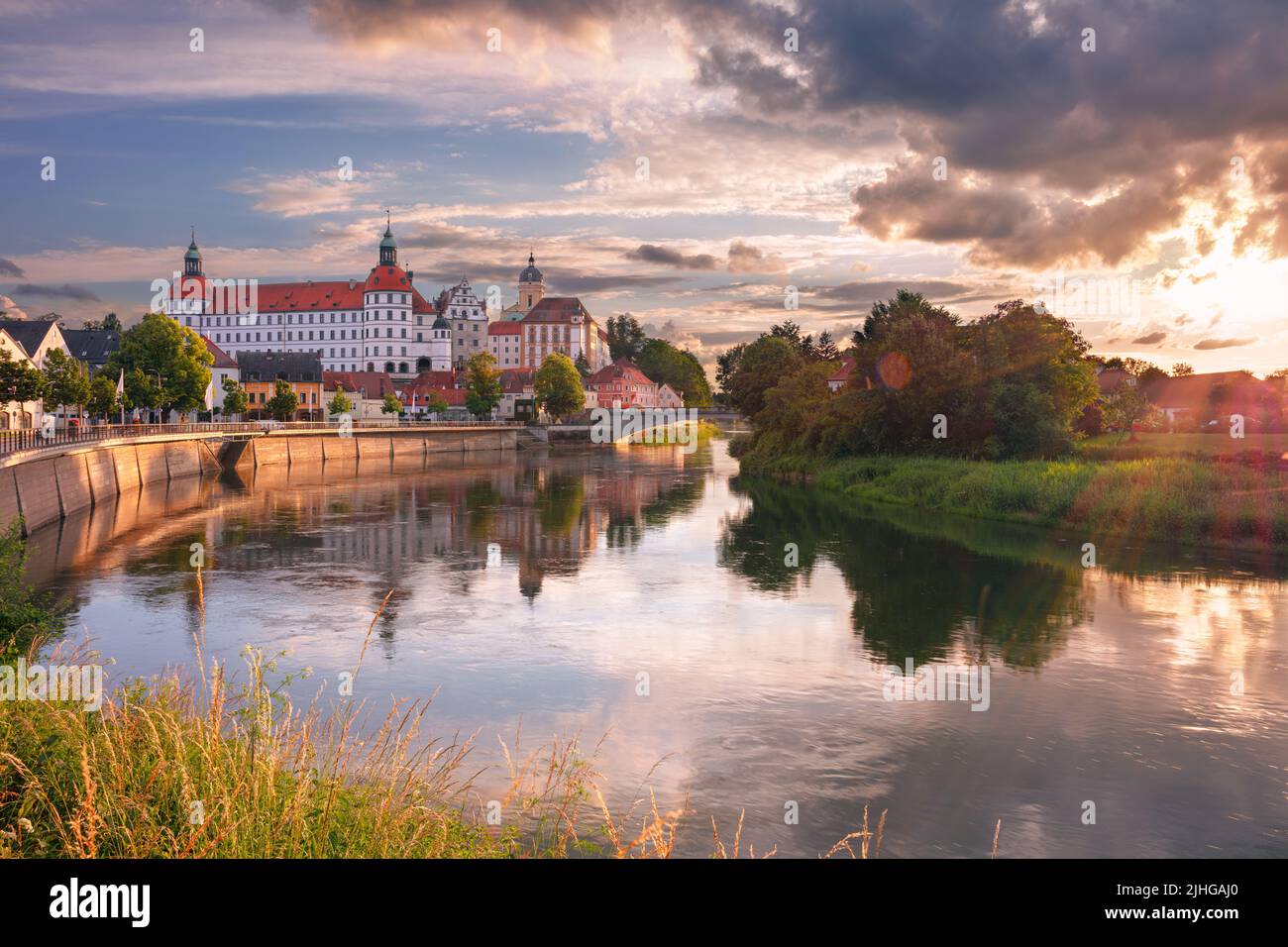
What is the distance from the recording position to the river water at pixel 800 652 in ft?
44.9

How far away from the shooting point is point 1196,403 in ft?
408

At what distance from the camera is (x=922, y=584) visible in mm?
31078

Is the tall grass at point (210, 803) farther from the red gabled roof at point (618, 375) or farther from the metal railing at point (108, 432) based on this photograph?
the red gabled roof at point (618, 375)

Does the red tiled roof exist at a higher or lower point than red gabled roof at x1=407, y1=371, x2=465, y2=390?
lower

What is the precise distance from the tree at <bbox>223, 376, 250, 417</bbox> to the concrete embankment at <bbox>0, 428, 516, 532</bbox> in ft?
79.6

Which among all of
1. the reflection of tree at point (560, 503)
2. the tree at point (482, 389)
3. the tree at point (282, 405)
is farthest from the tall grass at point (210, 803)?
the tree at point (482, 389)

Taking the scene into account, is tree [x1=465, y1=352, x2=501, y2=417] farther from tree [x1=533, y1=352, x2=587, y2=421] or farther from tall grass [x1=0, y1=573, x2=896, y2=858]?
tall grass [x1=0, y1=573, x2=896, y2=858]

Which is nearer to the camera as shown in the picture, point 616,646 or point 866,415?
point 616,646

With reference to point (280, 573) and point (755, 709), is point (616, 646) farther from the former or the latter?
point (280, 573)

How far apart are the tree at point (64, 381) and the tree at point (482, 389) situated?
8107 cm

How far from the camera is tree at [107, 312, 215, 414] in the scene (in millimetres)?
88188

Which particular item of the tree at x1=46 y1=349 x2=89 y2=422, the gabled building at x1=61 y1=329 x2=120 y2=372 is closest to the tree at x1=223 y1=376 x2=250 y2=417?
the gabled building at x1=61 y1=329 x2=120 y2=372
